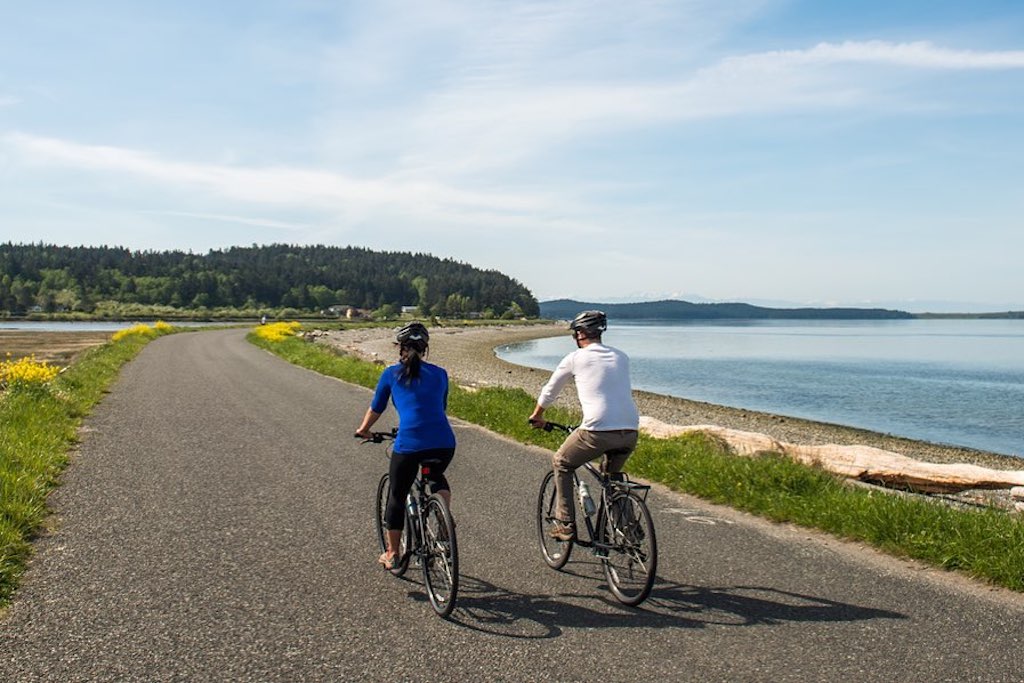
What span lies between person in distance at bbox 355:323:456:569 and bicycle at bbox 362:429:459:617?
0.32 feet

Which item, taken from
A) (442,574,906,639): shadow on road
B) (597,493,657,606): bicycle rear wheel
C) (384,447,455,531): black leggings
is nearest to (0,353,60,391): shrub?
(384,447,455,531): black leggings

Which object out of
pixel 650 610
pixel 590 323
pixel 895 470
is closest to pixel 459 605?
pixel 650 610

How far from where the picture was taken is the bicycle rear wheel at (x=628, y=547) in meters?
6.20

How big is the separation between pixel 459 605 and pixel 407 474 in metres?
1.09

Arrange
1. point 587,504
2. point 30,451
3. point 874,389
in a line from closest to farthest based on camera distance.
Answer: point 587,504
point 30,451
point 874,389

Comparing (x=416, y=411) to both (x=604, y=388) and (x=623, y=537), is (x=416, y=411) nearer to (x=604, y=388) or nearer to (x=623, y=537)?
(x=604, y=388)

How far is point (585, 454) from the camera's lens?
6836 mm

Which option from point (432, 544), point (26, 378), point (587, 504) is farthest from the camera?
point (26, 378)

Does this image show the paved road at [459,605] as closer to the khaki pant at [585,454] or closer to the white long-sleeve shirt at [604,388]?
the khaki pant at [585,454]

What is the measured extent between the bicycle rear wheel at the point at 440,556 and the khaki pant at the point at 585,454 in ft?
3.96

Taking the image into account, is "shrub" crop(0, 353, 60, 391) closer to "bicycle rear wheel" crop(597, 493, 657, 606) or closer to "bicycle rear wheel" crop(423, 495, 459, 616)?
"bicycle rear wheel" crop(423, 495, 459, 616)

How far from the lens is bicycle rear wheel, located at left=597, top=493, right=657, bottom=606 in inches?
Result: 244

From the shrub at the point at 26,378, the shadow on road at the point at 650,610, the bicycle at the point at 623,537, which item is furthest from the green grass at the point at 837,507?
the shrub at the point at 26,378

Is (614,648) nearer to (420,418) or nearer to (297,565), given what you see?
(420,418)
